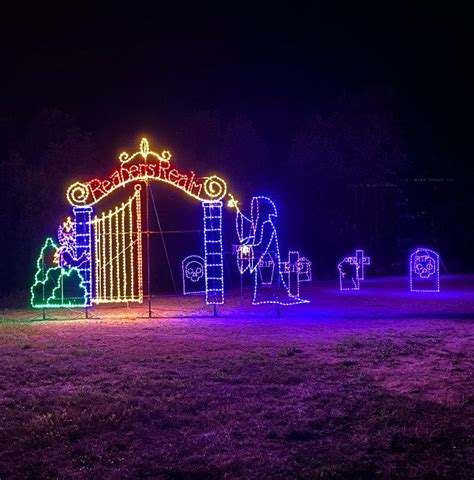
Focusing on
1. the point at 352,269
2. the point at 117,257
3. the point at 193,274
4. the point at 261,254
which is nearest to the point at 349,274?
the point at 352,269

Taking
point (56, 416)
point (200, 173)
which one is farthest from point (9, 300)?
point (56, 416)

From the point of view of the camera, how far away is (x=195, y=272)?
781 inches

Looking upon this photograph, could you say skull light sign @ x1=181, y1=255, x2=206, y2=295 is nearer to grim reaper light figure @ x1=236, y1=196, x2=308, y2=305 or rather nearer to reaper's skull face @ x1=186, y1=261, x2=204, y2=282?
reaper's skull face @ x1=186, y1=261, x2=204, y2=282

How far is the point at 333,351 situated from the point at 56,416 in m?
3.99

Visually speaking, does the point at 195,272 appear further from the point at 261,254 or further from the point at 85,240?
the point at 85,240

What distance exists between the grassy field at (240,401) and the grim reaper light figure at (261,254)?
4.09 m

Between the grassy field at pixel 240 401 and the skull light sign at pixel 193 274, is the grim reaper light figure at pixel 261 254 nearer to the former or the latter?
the skull light sign at pixel 193 274

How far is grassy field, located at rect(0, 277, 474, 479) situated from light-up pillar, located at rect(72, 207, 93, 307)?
2.66m

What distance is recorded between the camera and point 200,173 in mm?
23078

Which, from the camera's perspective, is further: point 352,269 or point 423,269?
point 352,269

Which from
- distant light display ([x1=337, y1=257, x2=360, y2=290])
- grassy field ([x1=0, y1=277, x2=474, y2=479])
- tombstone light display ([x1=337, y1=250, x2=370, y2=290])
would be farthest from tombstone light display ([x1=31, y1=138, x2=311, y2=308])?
grassy field ([x1=0, y1=277, x2=474, y2=479])

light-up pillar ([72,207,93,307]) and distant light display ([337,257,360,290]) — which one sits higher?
light-up pillar ([72,207,93,307])

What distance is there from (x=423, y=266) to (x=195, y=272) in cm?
676

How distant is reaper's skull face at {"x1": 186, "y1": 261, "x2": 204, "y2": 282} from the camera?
64.7 ft
